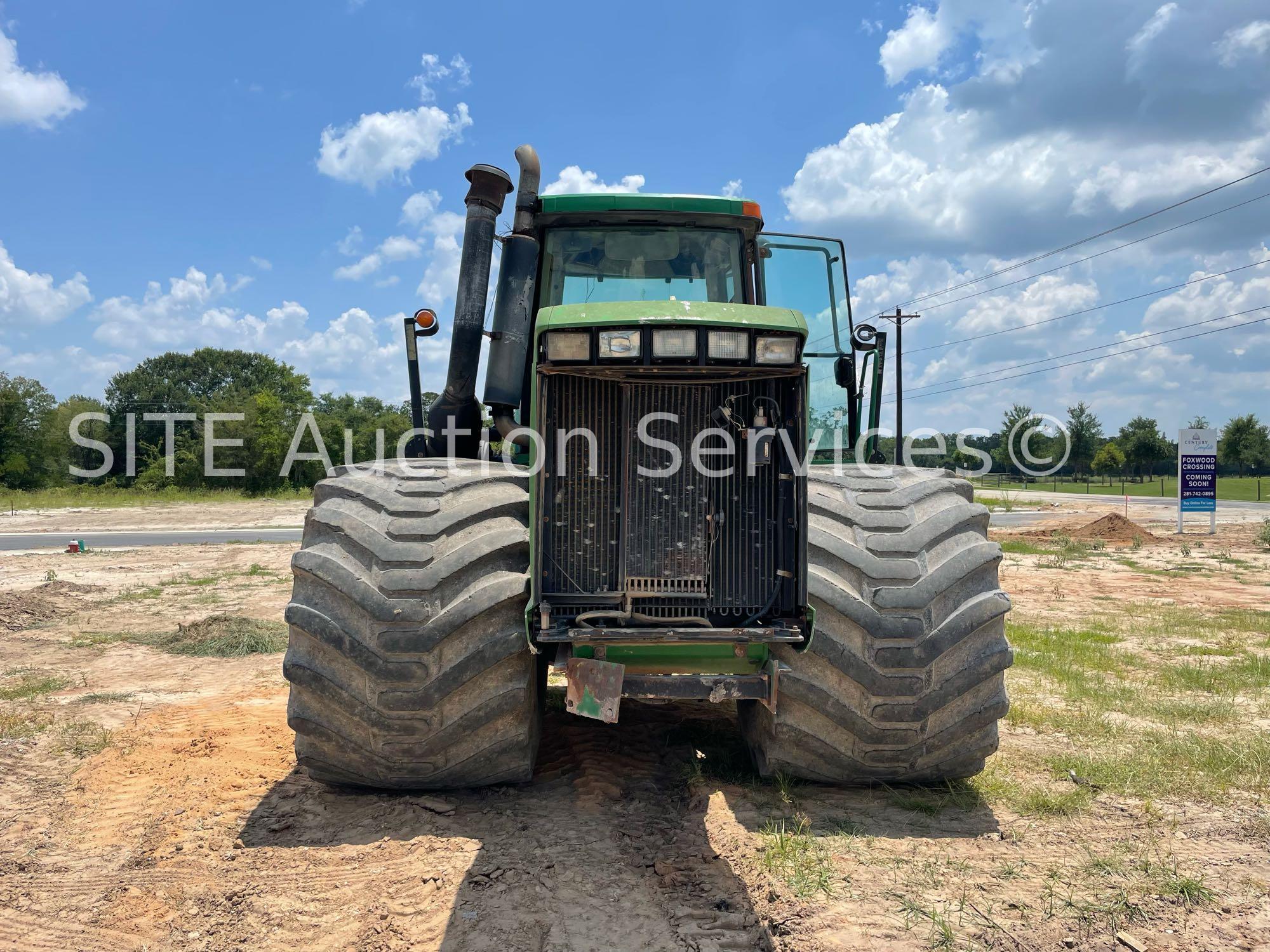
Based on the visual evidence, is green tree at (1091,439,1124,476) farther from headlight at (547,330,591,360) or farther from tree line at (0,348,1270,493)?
headlight at (547,330,591,360)

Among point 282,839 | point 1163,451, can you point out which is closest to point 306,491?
point 282,839

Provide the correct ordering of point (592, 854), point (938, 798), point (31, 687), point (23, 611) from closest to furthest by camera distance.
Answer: point (592, 854) < point (938, 798) < point (31, 687) < point (23, 611)

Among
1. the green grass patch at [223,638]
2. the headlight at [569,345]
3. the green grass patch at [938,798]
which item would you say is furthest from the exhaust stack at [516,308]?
the green grass patch at [223,638]

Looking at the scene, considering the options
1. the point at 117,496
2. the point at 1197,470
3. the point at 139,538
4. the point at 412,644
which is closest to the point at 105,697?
the point at 412,644

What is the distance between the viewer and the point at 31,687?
22.0ft

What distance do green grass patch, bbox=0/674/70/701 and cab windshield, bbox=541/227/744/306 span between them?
16.3 feet

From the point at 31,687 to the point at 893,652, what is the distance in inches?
257

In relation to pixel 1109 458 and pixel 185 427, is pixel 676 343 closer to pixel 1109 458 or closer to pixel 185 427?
pixel 185 427

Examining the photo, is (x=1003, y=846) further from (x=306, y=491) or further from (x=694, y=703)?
(x=306, y=491)

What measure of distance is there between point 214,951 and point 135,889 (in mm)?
675

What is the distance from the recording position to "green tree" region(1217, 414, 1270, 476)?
67.5 metres

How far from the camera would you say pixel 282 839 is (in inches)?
154

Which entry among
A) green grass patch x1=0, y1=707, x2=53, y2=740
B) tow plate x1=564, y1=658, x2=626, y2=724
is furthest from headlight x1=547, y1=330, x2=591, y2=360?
green grass patch x1=0, y1=707, x2=53, y2=740

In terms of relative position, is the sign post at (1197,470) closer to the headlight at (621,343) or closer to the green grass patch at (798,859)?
the green grass patch at (798,859)
